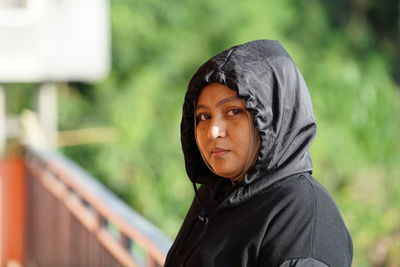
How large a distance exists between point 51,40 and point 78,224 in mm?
6801

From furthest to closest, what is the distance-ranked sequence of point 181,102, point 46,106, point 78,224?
1. point 181,102
2. point 46,106
3. point 78,224

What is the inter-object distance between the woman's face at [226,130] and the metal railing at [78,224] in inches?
36.1

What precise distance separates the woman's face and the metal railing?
0.92 meters

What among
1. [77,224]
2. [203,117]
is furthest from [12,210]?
[203,117]

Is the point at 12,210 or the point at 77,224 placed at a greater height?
the point at 77,224

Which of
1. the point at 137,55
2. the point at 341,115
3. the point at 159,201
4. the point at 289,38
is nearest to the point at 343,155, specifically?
the point at 341,115

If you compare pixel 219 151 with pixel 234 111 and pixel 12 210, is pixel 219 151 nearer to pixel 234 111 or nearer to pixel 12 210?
pixel 234 111

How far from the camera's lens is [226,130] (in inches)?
60.4

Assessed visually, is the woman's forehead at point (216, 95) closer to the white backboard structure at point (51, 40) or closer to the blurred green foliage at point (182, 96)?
the white backboard structure at point (51, 40)

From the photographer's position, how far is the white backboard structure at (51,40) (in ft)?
32.9

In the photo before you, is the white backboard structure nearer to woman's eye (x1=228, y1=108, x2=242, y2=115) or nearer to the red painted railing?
the red painted railing

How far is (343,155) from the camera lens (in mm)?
14289

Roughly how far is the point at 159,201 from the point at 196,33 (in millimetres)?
7057

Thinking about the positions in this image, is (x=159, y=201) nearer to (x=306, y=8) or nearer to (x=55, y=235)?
(x=55, y=235)
